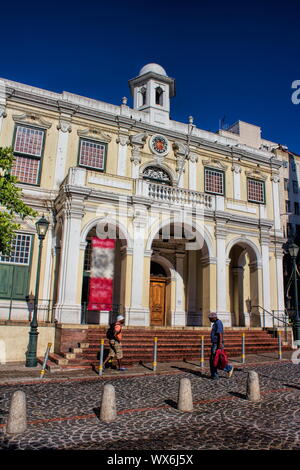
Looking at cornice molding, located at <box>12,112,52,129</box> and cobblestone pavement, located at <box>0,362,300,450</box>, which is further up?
cornice molding, located at <box>12,112,52,129</box>

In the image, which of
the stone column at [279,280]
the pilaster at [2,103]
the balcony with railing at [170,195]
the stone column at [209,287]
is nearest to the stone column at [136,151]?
the balcony with railing at [170,195]

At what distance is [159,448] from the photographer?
515cm

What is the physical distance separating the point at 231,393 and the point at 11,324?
28.3 ft

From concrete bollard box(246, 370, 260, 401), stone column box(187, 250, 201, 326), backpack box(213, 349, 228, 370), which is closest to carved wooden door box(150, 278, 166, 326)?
stone column box(187, 250, 201, 326)

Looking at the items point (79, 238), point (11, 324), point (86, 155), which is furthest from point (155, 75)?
point (11, 324)

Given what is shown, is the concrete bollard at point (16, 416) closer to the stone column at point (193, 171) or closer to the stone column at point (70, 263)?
the stone column at point (70, 263)

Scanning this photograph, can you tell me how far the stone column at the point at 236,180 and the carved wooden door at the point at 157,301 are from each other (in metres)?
7.40

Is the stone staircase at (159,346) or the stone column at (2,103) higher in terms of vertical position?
the stone column at (2,103)

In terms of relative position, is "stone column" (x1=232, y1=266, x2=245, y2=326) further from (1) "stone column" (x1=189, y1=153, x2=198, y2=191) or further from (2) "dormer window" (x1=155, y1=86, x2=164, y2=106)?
(2) "dormer window" (x1=155, y1=86, x2=164, y2=106)

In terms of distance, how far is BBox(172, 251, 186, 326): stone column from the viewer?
2064 centimetres

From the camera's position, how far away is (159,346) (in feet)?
46.3

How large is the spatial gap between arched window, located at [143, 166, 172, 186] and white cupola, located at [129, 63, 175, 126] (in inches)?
117

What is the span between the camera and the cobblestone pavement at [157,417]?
17.6 ft
